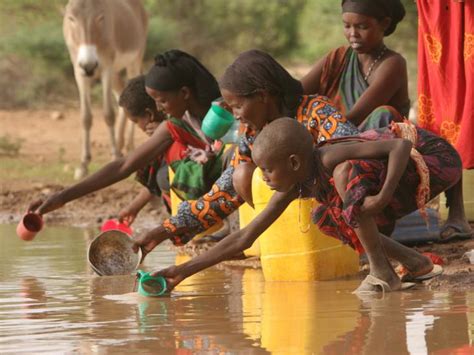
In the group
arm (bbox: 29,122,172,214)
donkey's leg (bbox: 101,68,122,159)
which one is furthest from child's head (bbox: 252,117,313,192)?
donkey's leg (bbox: 101,68,122,159)

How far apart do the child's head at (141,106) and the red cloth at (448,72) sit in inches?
59.8

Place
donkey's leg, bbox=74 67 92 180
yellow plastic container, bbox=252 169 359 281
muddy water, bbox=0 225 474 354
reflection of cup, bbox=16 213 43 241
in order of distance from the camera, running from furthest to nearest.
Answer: donkey's leg, bbox=74 67 92 180 → reflection of cup, bbox=16 213 43 241 → yellow plastic container, bbox=252 169 359 281 → muddy water, bbox=0 225 474 354

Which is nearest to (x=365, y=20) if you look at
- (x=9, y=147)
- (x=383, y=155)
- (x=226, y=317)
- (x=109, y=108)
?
(x=383, y=155)

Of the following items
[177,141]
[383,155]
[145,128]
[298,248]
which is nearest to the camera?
[383,155]

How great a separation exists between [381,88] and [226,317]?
6.51 feet

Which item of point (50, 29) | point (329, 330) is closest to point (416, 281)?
point (329, 330)

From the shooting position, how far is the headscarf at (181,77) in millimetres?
6461

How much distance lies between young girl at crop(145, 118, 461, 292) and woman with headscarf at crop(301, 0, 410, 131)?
0.81 metres

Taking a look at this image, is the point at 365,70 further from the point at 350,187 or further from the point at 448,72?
the point at 350,187

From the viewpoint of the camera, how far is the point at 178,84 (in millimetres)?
6516

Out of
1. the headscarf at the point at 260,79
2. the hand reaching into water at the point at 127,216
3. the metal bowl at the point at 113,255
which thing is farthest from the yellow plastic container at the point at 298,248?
the hand reaching into water at the point at 127,216

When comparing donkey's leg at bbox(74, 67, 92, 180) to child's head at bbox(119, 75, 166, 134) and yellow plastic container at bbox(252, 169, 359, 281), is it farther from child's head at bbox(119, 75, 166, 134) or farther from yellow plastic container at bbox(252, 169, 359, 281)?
yellow plastic container at bbox(252, 169, 359, 281)

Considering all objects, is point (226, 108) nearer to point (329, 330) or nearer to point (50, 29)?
point (329, 330)

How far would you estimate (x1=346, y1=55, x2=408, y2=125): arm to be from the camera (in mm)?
6340
